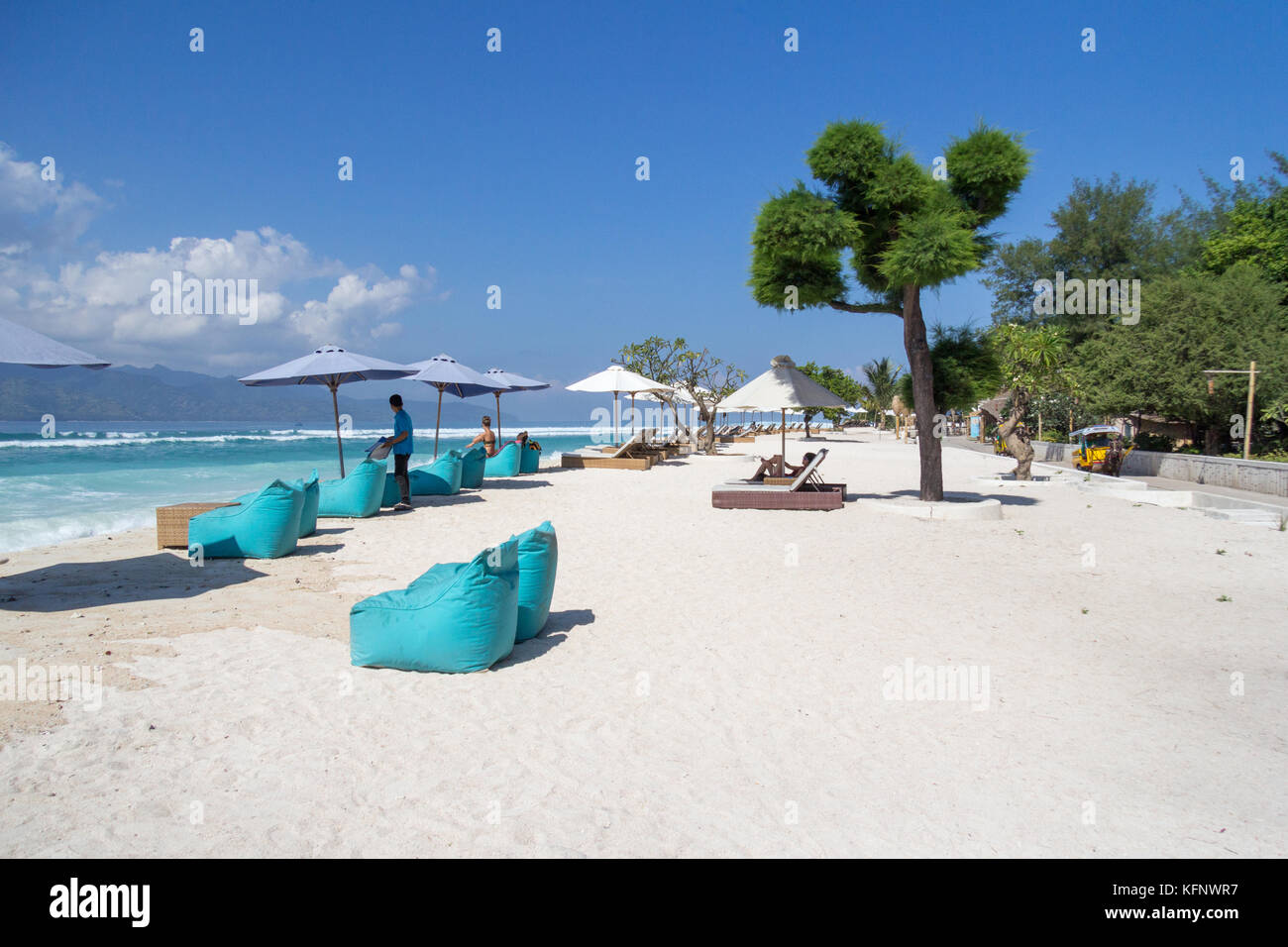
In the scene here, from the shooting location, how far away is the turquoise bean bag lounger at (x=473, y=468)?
14692 mm

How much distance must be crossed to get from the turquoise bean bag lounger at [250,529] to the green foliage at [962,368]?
35.8ft

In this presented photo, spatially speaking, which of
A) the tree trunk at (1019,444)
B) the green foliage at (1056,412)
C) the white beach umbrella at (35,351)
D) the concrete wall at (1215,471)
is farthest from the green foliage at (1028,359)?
the white beach umbrella at (35,351)

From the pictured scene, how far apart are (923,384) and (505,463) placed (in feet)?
34.2

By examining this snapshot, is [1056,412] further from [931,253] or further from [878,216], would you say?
[931,253]

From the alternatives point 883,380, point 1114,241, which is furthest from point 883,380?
point 1114,241

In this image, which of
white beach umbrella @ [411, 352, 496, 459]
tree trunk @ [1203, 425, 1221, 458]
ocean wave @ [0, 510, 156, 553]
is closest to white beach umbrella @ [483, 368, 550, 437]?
white beach umbrella @ [411, 352, 496, 459]

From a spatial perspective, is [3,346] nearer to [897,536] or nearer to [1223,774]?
Result: [1223,774]

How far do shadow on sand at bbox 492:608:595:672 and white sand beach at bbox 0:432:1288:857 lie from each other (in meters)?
0.04

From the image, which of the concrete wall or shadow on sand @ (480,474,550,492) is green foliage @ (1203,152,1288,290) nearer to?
the concrete wall

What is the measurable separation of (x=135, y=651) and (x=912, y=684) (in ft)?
16.3

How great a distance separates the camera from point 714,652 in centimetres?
504

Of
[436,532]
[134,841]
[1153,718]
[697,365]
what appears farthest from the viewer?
[697,365]
